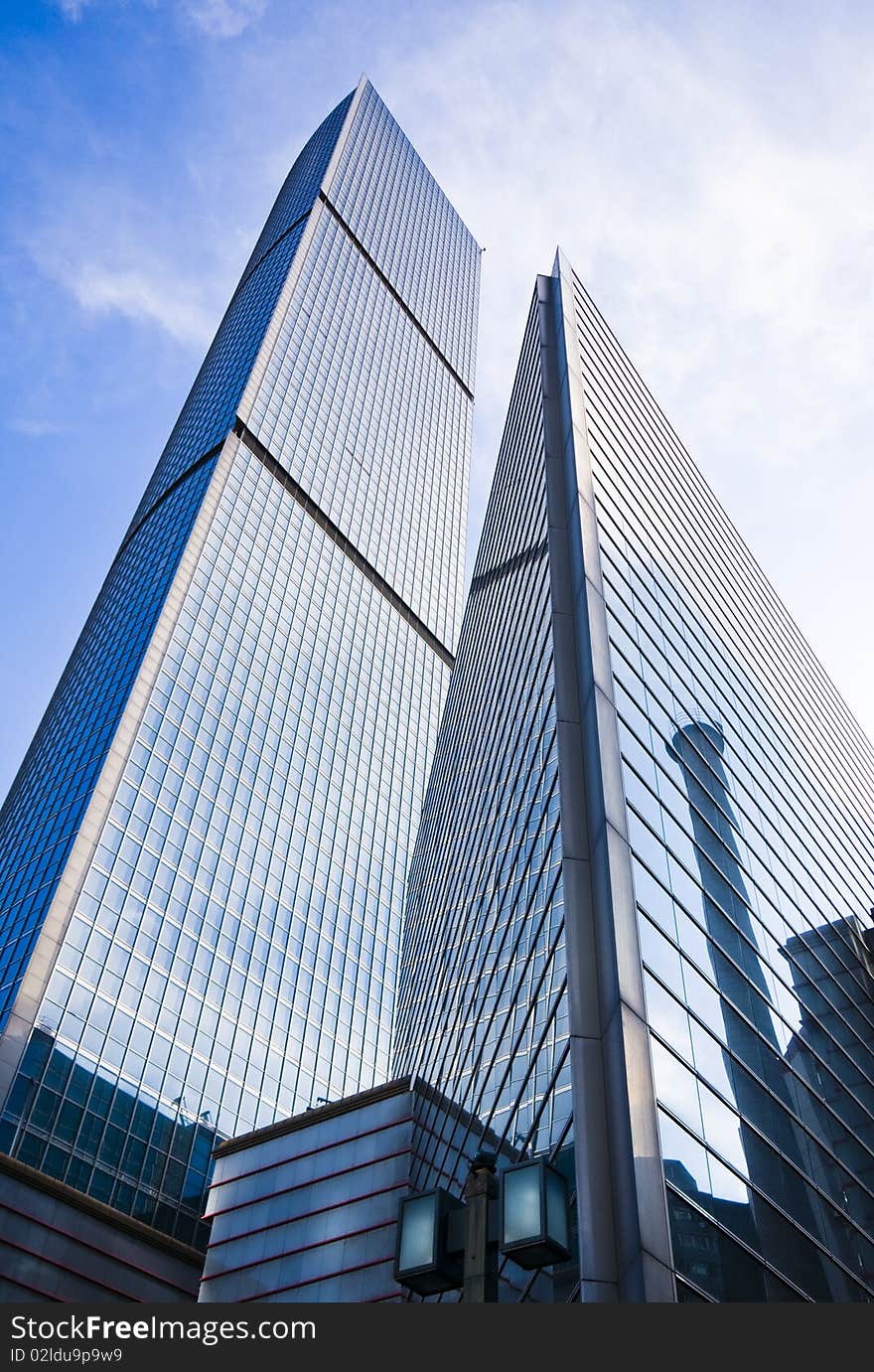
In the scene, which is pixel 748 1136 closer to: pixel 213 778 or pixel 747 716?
pixel 747 716

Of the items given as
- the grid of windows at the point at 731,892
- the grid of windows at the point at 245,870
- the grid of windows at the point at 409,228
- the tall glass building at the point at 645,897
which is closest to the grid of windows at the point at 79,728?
the grid of windows at the point at 245,870

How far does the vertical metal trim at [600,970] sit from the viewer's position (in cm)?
1792

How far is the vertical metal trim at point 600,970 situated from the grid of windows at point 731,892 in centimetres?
67

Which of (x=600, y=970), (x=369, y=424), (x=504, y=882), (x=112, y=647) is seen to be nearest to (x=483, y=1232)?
(x=600, y=970)

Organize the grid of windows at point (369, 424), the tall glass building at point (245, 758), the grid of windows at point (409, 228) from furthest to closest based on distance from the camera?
the grid of windows at point (409, 228) → the grid of windows at point (369, 424) → the tall glass building at point (245, 758)

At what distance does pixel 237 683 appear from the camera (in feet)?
296

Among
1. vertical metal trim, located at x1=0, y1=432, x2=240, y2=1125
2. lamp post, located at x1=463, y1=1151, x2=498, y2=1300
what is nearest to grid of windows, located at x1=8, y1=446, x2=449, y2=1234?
vertical metal trim, located at x1=0, y1=432, x2=240, y2=1125

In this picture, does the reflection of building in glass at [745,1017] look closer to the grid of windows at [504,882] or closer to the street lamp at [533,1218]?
the grid of windows at [504,882]

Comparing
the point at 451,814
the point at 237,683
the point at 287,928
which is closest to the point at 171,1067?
the point at 287,928

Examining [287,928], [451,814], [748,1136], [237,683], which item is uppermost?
A: [237,683]

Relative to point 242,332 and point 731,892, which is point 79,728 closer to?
point 731,892

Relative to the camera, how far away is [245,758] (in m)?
87.6

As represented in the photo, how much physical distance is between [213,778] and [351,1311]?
6978cm

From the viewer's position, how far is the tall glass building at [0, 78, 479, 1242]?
63156 millimetres
